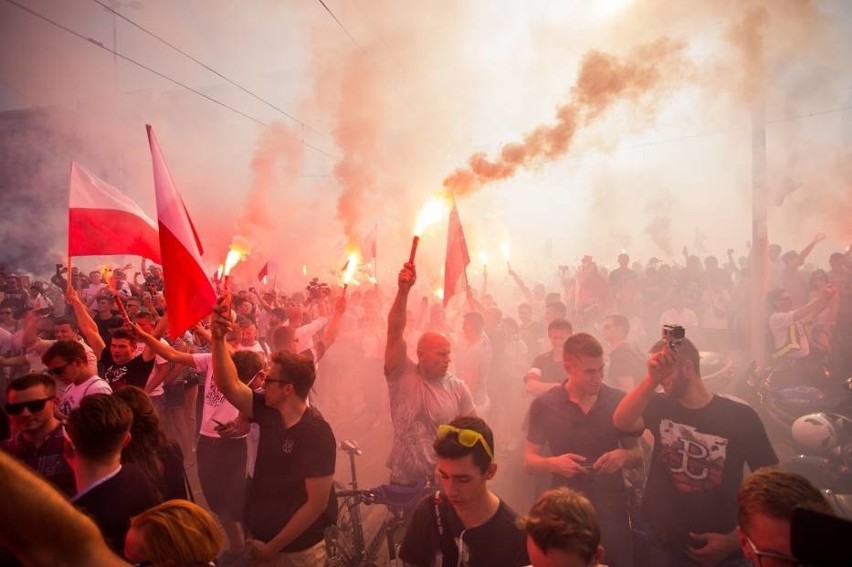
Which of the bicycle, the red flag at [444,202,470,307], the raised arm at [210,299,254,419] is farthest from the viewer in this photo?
the red flag at [444,202,470,307]

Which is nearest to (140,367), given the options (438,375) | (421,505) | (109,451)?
(109,451)

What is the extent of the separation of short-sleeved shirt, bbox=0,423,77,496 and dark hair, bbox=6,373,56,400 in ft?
0.93

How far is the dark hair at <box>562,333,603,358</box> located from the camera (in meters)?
3.38

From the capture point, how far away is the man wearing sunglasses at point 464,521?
2277 mm

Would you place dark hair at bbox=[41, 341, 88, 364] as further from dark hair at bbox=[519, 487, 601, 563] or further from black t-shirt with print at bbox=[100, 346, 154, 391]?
dark hair at bbox=[519, 487, 601, 563]

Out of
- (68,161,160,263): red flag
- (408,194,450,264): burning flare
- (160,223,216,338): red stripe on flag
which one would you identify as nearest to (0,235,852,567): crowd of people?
(160,223,216,338): red stripe on flag

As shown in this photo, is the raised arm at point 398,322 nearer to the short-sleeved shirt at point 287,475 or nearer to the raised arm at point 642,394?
the short-sleeved shirt at point 287,475

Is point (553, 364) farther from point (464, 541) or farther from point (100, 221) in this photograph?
point (100, 221)

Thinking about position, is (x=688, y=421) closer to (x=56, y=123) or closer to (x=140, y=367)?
(x=140, y=367)

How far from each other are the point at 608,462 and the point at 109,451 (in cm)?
299

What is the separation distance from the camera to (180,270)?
3803mm

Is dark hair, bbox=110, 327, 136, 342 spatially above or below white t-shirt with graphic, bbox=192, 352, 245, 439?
above

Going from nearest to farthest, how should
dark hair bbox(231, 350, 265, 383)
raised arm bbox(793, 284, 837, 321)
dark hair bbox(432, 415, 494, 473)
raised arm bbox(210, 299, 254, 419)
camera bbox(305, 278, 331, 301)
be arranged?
1. dark hair bbox(432, 415, 494, 473)
2. raised arm bbox(210, 299, 254, 419)
3. dark hair bbox(231, 350, 265, 383)
4. raised arm bbox(793, 284, 837, 321)
5. camera bbox(305, 278, 331, 301)

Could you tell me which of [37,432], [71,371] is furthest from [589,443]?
[71,371]
